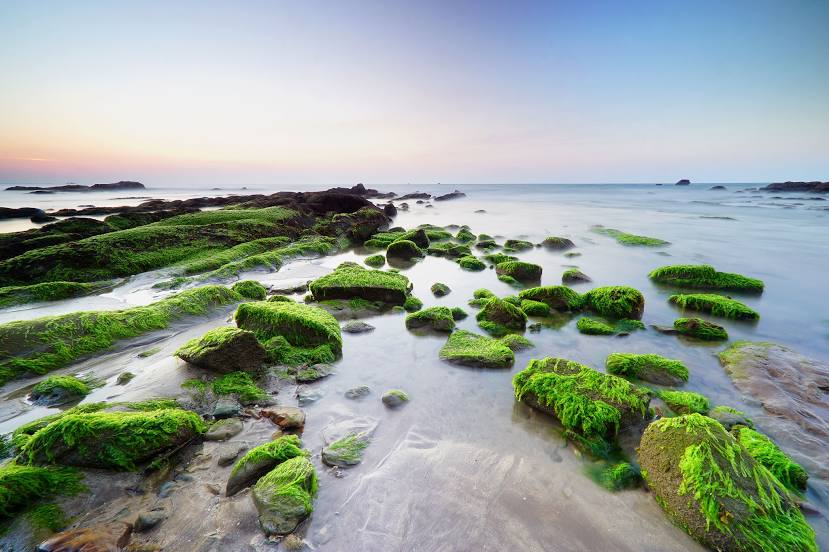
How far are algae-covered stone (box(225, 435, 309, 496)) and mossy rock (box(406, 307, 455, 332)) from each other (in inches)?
142

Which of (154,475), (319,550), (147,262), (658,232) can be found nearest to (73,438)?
(154,475)

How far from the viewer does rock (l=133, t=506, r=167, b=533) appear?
97.5 inches

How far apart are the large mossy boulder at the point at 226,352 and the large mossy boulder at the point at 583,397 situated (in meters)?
3.60

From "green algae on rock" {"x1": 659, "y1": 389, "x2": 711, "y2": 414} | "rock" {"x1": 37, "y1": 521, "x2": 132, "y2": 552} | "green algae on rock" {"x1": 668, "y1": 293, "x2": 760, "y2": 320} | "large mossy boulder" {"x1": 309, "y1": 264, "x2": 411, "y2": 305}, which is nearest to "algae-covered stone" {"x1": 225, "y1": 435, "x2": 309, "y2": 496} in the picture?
"rock" {"x1": 37, "y1": 521, "x2": 132, "y2": 552}

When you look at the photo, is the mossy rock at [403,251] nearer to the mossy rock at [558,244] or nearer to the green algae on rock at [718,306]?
the mossy rock at [558,244]

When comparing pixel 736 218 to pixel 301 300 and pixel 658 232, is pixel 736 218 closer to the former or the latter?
pixel 658 232

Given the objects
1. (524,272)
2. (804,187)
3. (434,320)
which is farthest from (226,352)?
(804,187)

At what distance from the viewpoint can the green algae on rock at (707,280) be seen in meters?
9.15

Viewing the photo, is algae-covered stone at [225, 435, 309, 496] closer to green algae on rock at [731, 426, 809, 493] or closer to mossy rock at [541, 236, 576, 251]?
green algae on rock at [731, 426, 809, 493]

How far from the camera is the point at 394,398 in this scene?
14.1 ft

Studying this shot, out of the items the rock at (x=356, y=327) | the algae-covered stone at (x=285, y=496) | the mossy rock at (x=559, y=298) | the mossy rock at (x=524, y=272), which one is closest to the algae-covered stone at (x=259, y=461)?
the algae-covered stone at (x=285, y=496)

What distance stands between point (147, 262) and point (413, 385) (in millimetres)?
10272

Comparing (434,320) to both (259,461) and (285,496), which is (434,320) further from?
(285,496)

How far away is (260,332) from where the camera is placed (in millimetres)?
5582
